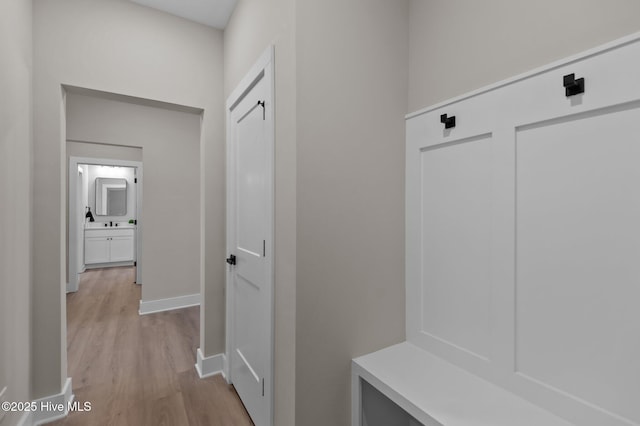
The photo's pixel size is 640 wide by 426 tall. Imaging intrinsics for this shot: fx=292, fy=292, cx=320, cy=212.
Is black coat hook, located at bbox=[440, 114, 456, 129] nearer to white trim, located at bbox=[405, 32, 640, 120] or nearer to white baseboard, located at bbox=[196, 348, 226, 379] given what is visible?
white trim, located at bbox=[405, 32, 640, 120]

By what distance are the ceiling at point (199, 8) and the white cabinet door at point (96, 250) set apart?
5832 millimetres

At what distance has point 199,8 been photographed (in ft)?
6.97

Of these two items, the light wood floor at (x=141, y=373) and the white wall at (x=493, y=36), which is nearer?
the white wall at (x=493, y=36)

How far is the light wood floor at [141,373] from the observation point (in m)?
1.83

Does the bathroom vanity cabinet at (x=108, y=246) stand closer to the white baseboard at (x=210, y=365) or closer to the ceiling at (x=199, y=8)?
the white baseboard at (x=210, y=365)

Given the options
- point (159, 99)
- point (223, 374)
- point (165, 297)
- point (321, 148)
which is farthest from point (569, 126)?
point (165, 297)

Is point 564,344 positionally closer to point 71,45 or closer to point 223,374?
point 223,374

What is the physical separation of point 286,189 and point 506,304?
1.03 m

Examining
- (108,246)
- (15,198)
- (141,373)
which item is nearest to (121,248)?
(108,246)

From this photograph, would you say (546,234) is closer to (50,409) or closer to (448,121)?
(448,121)

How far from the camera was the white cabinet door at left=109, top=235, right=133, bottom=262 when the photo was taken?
643 centimetres

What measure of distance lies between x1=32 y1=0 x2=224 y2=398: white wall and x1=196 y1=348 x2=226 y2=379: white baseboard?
174 mm

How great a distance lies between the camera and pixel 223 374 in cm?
230

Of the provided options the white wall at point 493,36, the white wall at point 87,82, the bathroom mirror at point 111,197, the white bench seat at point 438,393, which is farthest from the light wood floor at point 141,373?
the bathroom mirror at point 111,197
